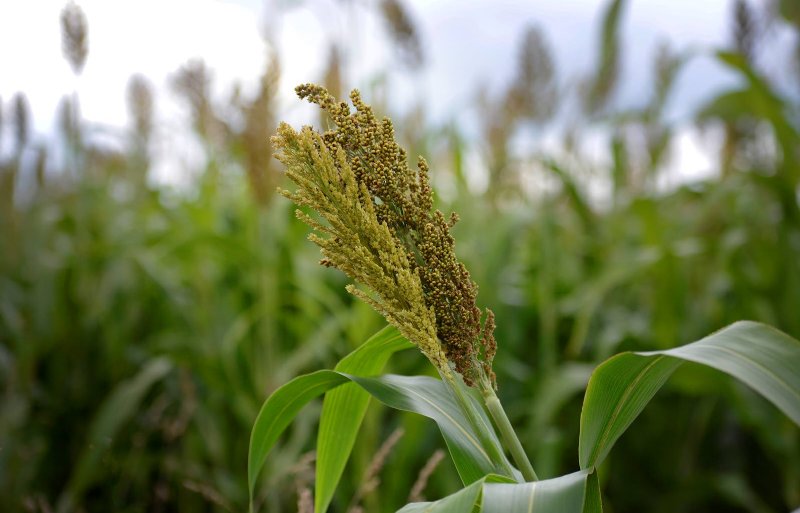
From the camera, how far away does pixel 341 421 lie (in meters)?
0.87

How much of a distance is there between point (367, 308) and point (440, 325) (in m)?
1.19

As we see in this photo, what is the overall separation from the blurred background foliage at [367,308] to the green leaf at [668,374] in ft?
3.78

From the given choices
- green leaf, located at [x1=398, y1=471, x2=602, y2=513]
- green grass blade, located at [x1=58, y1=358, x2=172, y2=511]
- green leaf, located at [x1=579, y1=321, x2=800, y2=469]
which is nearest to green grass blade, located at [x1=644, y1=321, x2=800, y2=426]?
green leaf, located at [x1=579, y1=321, x2=800, y2=469]

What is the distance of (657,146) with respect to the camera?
2.53 meters

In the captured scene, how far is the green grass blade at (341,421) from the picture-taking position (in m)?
0.86

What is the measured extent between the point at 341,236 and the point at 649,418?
2.14 m

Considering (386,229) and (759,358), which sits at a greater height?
(386,229)

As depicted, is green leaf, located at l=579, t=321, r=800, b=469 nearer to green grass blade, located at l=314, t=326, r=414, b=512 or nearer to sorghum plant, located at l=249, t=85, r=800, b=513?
sorghum plant, located at l=249, t=85, r=800, b=513

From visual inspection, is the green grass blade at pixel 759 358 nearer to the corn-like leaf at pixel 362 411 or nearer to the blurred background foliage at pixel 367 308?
the corn-like leaf at pixel 362 411

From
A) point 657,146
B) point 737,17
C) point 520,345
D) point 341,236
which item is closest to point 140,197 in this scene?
point 520,345

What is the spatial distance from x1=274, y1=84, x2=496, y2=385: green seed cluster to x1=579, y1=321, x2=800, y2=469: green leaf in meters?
0.11

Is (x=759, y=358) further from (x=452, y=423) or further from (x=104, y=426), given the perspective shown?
(x=104, y=426)

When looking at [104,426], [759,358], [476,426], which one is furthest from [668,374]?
[104,426]

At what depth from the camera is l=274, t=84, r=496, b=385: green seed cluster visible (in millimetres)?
623
